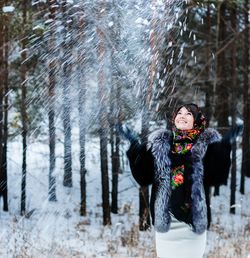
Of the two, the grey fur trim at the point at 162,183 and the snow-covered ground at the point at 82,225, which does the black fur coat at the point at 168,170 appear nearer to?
the grey fur trim at the point at 162,183

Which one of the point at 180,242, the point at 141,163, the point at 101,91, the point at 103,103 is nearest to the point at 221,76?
the point at 103,103

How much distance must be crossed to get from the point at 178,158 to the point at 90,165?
1669cm

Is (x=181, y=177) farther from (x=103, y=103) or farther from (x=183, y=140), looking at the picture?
(x=103, y=103)

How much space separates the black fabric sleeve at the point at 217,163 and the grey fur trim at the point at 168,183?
0.19ft

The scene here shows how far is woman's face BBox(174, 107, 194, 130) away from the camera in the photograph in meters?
3.80

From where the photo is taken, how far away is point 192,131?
3.83 m

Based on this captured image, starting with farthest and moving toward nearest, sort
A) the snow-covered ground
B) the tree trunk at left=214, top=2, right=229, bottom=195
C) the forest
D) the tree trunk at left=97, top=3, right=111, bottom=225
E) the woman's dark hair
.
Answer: the tree trunk at left=214, top=2, right=229, bottom=195, the tree trunk at left=97, top=3, right=111, bottom=225, the forest, the snow-covered ground, the woman's dark hair

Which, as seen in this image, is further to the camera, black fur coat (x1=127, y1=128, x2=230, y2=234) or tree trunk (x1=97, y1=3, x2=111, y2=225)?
tree trunk (x1=97, y1=3, x2=111, y2=225)

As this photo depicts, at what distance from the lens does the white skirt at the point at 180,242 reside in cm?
371

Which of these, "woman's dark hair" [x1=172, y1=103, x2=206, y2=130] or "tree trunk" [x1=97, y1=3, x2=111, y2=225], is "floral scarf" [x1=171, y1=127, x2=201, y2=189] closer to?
"woman's dark hair" [x1=172, y1=103, x2=206, y2=130]

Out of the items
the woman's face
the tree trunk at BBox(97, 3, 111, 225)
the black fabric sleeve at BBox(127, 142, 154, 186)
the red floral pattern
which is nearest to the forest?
the tree trunk at BBox(97, 3, 111, 225)

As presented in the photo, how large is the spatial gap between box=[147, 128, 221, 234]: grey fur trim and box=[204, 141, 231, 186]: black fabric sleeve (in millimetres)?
59

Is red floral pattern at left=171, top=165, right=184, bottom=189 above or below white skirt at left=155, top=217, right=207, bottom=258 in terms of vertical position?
above

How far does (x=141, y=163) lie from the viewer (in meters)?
3.85
